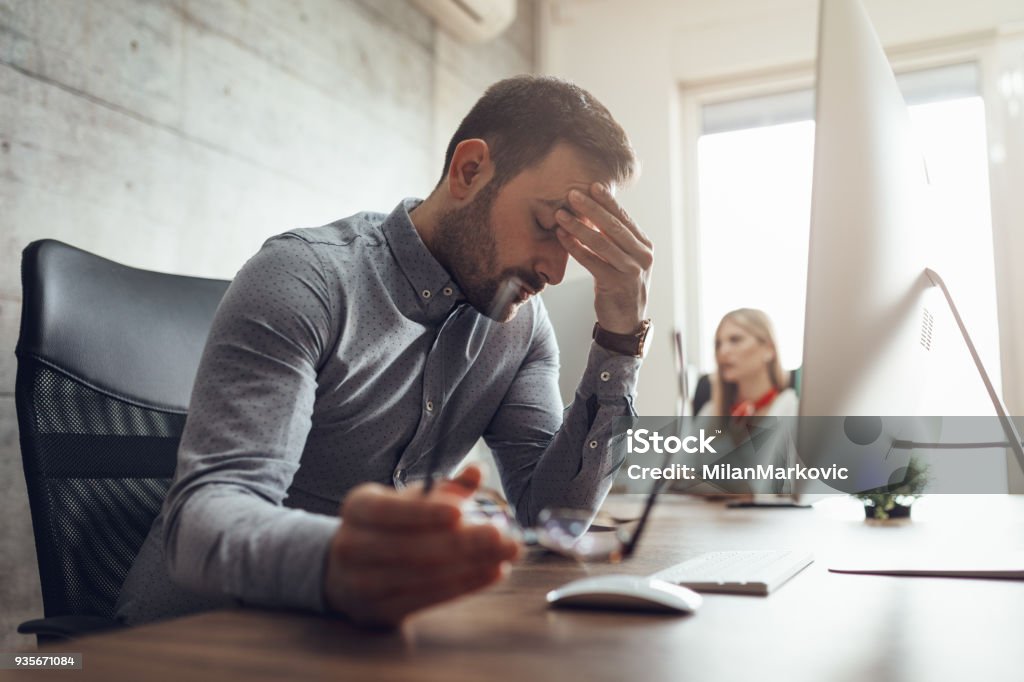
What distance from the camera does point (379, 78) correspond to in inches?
112

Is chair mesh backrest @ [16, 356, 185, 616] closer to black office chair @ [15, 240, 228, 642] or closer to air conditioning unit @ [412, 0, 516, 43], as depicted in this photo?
black office chair @ [15, 240, 228, 642]

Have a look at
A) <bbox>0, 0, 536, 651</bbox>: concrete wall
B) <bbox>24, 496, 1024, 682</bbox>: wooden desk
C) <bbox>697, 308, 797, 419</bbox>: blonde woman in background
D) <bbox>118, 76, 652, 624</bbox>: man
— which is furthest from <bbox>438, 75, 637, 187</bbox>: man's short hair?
<bbox>697, 308, 797, 419</bbox>: blonde woman in background

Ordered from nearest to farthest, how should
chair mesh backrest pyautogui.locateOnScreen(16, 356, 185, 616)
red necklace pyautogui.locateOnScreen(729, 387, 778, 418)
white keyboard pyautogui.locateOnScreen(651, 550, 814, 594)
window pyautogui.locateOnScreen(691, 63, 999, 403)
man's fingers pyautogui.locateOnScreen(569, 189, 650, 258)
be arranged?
white keyboard pyautogui.locateOnScreen(651, 550, 814, 594) → chair mesh backrest pyautogui.locateOnScreen(16, 356, 185, 616) → man's fingers pyautogui.locateOnScreen(569, 189, 650, 258) → red necklace pyautogui.locateOnScreen(729, 387, 778, 418) → window pyautogui.locateOnScreen(691, 63, 999, 403)

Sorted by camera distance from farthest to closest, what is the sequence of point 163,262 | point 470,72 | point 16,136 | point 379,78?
point 470,72, point 379,78, point 163,262, point 16,136

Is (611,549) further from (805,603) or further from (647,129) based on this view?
(647,129)

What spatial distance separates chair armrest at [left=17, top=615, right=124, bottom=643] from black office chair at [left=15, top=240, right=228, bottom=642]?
0.09 metres

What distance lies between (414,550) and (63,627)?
1.70 ft

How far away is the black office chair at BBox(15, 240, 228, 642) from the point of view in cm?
97

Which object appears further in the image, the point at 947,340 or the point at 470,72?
the point at 470,72

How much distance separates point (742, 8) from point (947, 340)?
10.4 feet

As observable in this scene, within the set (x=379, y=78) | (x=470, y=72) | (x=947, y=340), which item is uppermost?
(x=470, y=72)

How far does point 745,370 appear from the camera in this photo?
292 centimetres

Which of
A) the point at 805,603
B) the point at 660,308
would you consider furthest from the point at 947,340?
the point at 660,308

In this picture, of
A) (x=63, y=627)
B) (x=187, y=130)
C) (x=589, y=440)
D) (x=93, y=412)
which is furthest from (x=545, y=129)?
(x=187, y=130)
